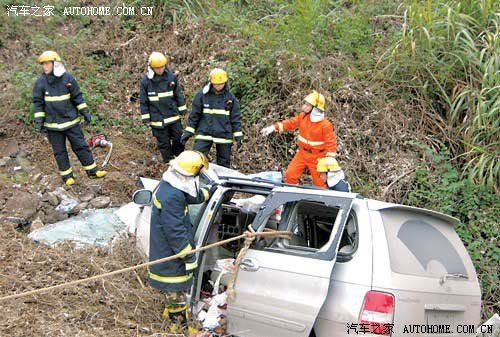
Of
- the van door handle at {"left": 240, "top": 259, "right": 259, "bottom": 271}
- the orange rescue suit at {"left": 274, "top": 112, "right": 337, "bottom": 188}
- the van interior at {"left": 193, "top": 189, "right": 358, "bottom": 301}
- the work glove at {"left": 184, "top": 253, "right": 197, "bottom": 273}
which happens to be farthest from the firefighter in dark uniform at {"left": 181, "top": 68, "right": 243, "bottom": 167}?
the van door handle at {"left": 240, "top": 259, "right": 259, "bottom": 271}

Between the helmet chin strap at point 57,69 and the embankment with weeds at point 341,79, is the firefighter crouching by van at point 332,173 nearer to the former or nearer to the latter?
the embankment with weeds at point 341,79

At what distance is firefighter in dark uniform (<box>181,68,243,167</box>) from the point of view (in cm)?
693

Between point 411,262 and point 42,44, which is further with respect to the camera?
point 42,44

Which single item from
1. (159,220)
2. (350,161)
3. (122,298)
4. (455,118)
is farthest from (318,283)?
(455,118)

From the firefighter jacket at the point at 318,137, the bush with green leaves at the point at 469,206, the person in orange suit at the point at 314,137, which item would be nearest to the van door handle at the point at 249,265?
the person in orange suit at the point at 314,137

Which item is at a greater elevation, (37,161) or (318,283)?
(318,283)

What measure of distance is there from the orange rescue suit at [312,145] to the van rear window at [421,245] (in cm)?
256

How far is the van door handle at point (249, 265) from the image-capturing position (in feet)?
12.4

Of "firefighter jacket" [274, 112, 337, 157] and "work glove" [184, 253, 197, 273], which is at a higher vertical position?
"firefighter jacket" [274, 112, 337, 157]

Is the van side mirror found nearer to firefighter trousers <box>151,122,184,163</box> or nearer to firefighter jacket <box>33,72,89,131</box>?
firefighter jacket <box>33,72,89,131</box>

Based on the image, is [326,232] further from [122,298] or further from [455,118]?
[455,118]

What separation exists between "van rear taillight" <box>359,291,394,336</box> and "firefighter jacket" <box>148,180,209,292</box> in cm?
145

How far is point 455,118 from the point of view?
7289 mm

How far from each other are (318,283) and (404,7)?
6.94 m
